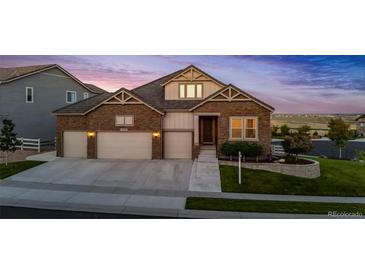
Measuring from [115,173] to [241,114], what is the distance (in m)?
7.95

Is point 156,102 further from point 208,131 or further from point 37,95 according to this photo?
point 37,95

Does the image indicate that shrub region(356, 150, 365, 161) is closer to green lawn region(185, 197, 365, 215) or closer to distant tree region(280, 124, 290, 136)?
distant tree region(280, 124, 290, 136)

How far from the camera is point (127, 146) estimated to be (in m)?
15.3

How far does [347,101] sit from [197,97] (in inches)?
342

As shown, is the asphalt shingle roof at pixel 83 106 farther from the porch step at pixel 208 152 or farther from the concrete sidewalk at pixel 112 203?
the concrete sidewalk at pixel 112 203

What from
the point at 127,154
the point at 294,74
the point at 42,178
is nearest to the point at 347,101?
the point at 294,74

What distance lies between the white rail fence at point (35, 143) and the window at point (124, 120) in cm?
550

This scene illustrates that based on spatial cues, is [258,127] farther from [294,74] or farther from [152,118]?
[152,118]

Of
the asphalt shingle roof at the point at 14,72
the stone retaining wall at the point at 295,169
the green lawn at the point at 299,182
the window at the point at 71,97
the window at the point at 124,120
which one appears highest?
the asphalt shingle roof at the point at 14,72

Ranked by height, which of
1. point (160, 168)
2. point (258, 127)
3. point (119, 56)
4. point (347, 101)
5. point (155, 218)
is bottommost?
point (155, 218)

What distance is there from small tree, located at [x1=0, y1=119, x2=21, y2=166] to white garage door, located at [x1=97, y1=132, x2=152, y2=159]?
447cm

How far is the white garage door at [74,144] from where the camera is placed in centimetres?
1584

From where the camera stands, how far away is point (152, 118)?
1548 cm

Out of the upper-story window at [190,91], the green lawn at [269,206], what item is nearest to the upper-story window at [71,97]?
the upper-story window at [190,91]
